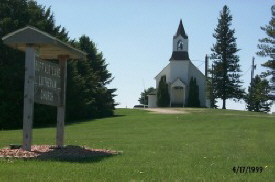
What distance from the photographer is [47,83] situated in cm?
1490

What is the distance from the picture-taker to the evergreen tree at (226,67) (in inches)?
2859

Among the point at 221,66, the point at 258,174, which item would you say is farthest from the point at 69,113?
the point at 258,174

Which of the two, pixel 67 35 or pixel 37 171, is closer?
pixel 37 171

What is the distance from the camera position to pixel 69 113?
157 ft

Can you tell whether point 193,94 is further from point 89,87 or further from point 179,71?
point 89,87

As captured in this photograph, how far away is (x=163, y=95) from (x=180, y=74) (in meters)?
4.26

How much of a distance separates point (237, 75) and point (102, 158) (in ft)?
208

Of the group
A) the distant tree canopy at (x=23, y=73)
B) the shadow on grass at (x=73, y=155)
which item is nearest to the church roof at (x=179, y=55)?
the distant tree canopy at (x=23, y=73)

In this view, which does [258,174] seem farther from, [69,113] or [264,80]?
[264,80]

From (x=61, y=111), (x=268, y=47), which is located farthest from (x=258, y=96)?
(x=61, y=111)

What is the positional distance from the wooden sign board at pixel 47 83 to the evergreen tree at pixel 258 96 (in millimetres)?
48003

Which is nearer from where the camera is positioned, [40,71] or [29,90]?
[29,90]

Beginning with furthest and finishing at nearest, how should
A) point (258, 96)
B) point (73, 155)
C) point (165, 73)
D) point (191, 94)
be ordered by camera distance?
1. point (165, 73)
2. point (191, 94)
3. point (258, 96)
4. point (73, 155)

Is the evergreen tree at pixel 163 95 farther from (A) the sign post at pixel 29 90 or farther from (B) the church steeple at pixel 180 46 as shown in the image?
(A) the sign post at pixel 29 90
